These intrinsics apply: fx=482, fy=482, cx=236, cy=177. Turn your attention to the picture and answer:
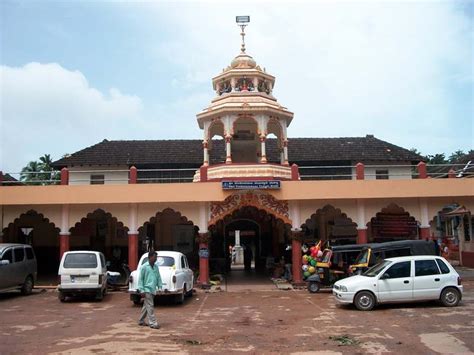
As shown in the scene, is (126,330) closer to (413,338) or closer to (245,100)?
(413,338)

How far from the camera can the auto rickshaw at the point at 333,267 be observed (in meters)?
17.4

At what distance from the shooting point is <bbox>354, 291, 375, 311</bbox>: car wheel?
1260 cm

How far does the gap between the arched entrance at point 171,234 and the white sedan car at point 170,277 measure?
9636 mm

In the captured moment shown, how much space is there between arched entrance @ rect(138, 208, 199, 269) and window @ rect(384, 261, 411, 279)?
13.6 meters

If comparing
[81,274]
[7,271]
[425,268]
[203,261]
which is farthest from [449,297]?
[7,271]

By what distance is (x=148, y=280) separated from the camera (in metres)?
10.6

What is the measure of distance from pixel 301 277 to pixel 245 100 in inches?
314

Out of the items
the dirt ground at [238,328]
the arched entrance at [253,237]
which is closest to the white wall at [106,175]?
the arched entrance at [253,237]

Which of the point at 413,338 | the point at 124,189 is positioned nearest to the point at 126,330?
the point at 413,338

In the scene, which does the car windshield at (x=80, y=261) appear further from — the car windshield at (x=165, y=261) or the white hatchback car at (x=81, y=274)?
the car windshield at (x=165, y=261)

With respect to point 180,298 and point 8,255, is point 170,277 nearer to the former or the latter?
point 180,298

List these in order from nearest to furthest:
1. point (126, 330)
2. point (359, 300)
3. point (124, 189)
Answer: point (126, 330) → point (359, 300) → point (124, 189)

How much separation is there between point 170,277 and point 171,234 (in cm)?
1178

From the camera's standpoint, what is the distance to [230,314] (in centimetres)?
1262
